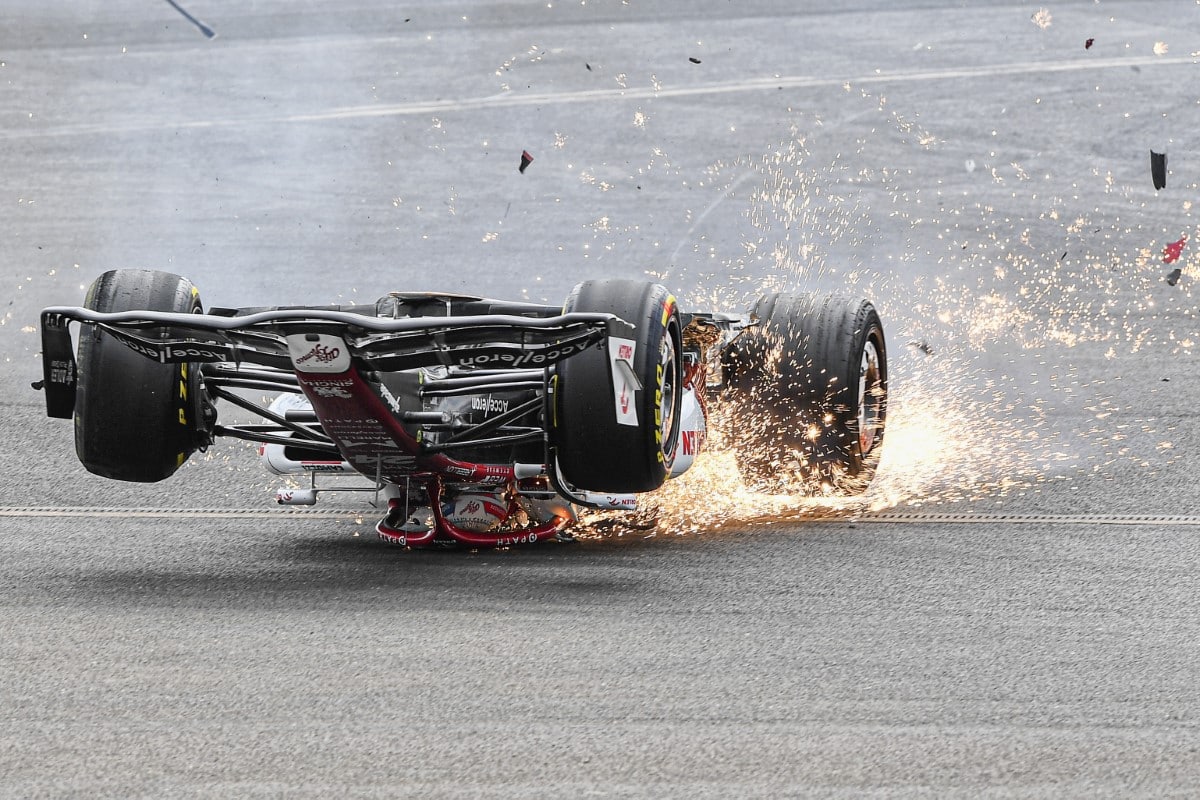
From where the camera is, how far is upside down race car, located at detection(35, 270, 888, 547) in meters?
5.33

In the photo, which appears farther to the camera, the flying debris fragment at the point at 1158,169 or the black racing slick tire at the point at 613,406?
the flying debris fragment at the point at 1158,169

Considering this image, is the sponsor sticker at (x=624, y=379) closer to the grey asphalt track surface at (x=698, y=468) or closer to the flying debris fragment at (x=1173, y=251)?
the grey asphalt track surface at (x=698, y=468)

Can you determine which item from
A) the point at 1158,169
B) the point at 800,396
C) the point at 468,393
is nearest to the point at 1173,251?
the point at 1158,169

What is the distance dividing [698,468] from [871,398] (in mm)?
841

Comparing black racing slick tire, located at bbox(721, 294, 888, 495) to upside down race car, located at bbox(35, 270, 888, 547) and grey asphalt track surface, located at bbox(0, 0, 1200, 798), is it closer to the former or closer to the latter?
upside down race car, located at bbox(35, 270, 888, 547)

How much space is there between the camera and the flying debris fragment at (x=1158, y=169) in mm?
13234

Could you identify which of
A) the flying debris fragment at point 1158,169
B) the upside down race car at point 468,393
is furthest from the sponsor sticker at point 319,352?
the flying debris fragment at point 1158,169

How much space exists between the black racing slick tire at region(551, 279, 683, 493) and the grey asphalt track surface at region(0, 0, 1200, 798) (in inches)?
15.7

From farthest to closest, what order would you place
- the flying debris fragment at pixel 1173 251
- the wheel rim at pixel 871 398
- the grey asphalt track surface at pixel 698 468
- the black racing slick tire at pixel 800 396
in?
1. the flying debris fragment at pixel 1173 251
2. the wheel rim at pixel 871 398
3. the black racing slick tire at pixel 800 396
4. the grey asphalt track surface at pixel 698 468

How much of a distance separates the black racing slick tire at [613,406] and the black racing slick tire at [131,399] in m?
1.33

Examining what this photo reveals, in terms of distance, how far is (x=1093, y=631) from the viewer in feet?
16.0

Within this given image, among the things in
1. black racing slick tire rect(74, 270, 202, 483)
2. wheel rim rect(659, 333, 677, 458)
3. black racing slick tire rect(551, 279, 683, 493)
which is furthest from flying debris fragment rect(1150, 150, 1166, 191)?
black racing slick tire rect(74, 270, 202, 483)

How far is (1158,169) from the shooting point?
1344cm

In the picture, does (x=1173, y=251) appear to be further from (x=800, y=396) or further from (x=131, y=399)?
(x=131, y=399)
